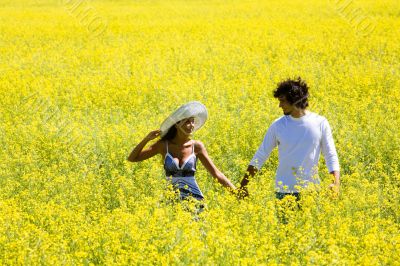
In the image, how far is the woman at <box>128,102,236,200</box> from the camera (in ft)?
15.8

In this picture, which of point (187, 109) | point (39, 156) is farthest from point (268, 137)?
point (39, 156)

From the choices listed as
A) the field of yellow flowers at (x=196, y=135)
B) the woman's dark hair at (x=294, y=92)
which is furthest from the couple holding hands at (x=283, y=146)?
the field of yellow flowers at (x=196, y=135)

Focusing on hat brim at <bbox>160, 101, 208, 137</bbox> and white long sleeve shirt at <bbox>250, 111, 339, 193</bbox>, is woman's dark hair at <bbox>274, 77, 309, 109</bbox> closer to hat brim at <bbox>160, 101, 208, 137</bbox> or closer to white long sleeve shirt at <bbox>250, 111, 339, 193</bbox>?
white long sleeve shirt at <bbox>250, 111, 339, 193</bbox>

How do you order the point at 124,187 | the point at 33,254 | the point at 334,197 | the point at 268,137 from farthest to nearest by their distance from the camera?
1. the point at 124,187
2. the point at 268,137
3. the point at 334,197
4. the point at 33,254

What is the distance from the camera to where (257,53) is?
14.8 metres

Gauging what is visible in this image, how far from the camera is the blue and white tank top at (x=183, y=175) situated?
15.9ft

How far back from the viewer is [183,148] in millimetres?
4914

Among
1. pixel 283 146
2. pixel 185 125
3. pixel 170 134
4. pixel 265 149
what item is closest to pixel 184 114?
pixel 185 125

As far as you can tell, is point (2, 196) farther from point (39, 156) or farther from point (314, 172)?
point (314, 172)

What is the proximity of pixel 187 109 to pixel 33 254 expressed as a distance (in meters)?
1.58

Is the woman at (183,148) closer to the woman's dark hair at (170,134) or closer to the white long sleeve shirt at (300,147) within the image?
the woman's dark hair at (170,134)

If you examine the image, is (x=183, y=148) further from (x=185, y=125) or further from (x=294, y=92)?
(x=294, y=92)

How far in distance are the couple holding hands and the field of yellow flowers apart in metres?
0.17

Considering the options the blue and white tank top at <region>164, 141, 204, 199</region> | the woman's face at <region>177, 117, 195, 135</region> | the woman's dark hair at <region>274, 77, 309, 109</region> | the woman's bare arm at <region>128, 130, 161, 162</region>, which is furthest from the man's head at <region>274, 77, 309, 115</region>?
the woman's bare arm at <region>128, 130, 161, 162</region>
